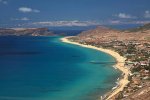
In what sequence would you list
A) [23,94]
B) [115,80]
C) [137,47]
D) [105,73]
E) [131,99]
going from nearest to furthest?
[131,99], [23,94], [115,80], [105,73], [137,47]

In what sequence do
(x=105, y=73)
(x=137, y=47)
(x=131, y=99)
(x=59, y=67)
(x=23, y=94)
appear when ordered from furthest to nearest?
(x=137, y=47) → (x=59, y=67) → (x=105, y=73) → (x=23, y=94) → (x=131, y=99)

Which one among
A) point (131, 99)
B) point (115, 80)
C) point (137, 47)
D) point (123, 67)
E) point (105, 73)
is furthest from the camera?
point (137, 47)

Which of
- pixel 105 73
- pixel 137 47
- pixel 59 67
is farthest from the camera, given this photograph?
pixel 137 47

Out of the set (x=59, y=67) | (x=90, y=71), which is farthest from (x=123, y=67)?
(x=59, y=67)

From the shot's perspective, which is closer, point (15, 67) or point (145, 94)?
point (145, 94)

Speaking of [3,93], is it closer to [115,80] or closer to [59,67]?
[115,80]

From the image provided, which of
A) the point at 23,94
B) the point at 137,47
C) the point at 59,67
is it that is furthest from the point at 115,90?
the point at 137,47

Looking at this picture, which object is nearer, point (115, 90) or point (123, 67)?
point (115, 90)

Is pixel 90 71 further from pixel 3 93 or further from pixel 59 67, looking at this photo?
pixel 3 93

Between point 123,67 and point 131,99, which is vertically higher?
point 131,99
